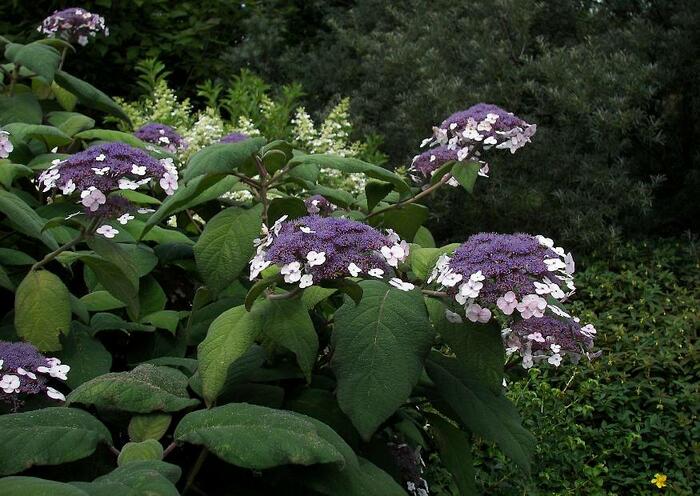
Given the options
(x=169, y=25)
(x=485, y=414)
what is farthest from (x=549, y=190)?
(x=485, y=414)

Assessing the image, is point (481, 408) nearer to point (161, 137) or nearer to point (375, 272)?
point (375, 272)

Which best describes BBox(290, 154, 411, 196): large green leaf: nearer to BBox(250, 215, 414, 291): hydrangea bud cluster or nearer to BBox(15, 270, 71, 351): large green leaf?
BBox(250, 215, 414, 291): hydrangea bud cluster

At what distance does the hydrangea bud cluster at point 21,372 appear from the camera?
5.16 ft

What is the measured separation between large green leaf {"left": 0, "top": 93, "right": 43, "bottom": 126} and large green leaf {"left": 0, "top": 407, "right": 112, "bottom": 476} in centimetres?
172

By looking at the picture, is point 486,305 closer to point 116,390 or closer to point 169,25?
point 116,390

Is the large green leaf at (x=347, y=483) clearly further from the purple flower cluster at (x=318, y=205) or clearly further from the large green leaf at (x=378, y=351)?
the purple flower cluster at (x=318, y=205)

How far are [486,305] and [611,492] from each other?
2525 millimetres

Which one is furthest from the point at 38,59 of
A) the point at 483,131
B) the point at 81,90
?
the point at 483,131

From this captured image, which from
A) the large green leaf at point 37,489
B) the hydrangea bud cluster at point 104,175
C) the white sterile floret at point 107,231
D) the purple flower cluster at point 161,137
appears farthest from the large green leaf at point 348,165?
the purple flower cluster at point 161,137

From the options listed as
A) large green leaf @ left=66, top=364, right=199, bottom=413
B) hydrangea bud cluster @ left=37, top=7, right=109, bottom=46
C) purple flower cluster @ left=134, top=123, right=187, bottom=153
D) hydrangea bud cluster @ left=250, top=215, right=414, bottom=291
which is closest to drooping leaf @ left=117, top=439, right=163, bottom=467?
large green leaf @ left=66, top=364, right=199, bottom=413

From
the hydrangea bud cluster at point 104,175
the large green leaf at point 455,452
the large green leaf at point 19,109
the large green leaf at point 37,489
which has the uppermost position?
the large green leaf at point 37,489

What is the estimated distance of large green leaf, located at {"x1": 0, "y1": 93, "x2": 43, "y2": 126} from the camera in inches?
115

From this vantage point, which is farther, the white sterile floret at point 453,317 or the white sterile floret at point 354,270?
the white sterile floret at point 453,317

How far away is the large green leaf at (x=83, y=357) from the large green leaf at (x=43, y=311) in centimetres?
4
